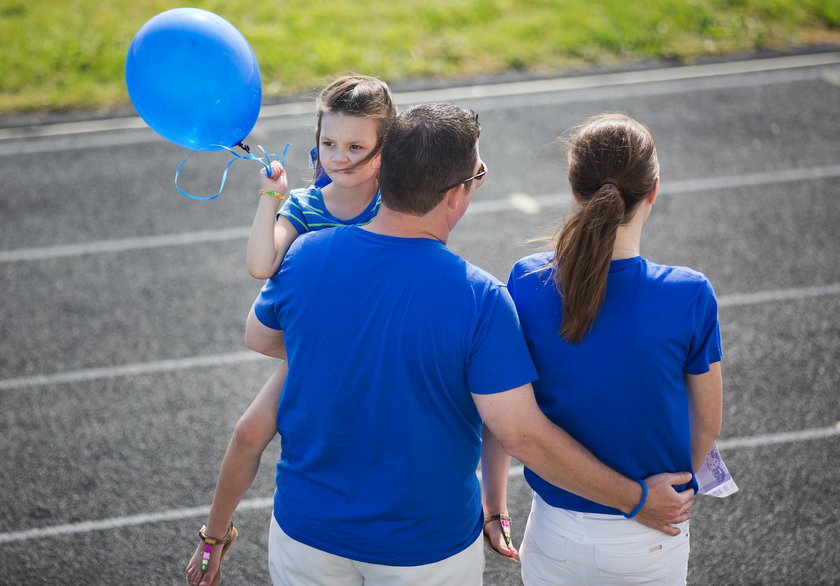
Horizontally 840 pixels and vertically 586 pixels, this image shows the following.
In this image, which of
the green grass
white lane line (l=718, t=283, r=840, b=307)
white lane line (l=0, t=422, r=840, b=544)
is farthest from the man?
the green grass

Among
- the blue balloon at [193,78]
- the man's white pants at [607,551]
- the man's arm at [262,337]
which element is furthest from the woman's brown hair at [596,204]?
the blue balloon at [193,78]

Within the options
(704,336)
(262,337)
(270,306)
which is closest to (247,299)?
(262,337)

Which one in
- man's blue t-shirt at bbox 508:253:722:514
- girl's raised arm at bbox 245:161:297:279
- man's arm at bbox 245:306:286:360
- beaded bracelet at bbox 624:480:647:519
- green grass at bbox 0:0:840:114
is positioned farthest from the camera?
green grass at bbox 0:0:840:114

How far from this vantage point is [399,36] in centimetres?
1175

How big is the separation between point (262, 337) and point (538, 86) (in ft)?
27.9

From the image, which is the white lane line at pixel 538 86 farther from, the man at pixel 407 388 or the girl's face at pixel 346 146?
the man at pixel 407 388

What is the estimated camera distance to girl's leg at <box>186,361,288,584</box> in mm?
2740

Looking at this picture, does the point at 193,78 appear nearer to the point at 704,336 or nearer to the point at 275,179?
the point at 275,179

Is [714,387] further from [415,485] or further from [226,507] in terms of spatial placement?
[226,507]

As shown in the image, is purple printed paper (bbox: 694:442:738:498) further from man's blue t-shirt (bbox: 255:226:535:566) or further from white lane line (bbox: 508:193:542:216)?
white lane line (bbox: 508:193:542:216)

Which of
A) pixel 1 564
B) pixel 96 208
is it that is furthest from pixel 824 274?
pixel 96 208

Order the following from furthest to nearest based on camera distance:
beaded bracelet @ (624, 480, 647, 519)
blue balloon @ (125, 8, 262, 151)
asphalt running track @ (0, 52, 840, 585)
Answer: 1. asphalt running track @ (0, 52, 840, 585)
2. blue balloon @ (125, 8, 262, 151)
3. beaded bracelet @ (624, 480, 647, 519)

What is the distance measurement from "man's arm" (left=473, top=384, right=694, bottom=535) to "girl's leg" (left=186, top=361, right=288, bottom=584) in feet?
2.71

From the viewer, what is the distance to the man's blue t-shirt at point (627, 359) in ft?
7.45
